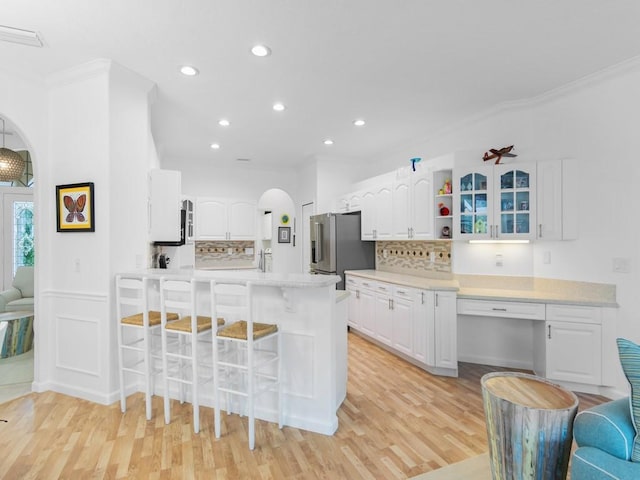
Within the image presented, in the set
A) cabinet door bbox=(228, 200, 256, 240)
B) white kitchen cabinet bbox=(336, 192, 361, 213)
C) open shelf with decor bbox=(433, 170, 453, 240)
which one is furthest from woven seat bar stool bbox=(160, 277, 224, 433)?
cabinet door bbox=(228, 200, 256, 240)

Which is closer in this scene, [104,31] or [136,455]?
[136,455]

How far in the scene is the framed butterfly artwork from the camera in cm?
283

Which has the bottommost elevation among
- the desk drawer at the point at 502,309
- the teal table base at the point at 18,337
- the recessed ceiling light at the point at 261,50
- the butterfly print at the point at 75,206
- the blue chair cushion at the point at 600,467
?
the teal table base at the point at 18,337

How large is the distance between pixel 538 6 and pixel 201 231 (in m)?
5.41

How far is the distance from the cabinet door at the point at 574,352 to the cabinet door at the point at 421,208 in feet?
4.99

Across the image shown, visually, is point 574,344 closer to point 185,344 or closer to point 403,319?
point 403,319

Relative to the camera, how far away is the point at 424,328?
11.6 ft

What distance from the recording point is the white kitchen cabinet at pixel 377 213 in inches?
183

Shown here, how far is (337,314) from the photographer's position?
2.65m

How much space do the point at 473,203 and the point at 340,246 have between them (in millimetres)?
2099

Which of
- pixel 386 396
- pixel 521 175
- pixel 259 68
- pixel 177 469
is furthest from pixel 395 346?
pixel 259 68

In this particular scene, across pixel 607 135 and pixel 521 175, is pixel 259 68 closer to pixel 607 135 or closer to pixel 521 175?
pixel 521 175

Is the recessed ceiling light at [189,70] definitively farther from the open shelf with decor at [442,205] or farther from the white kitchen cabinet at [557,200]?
the white kitchen cabinet at [557,200]

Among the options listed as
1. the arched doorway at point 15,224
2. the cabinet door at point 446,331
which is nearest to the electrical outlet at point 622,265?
the cabinet door at point 446,331
